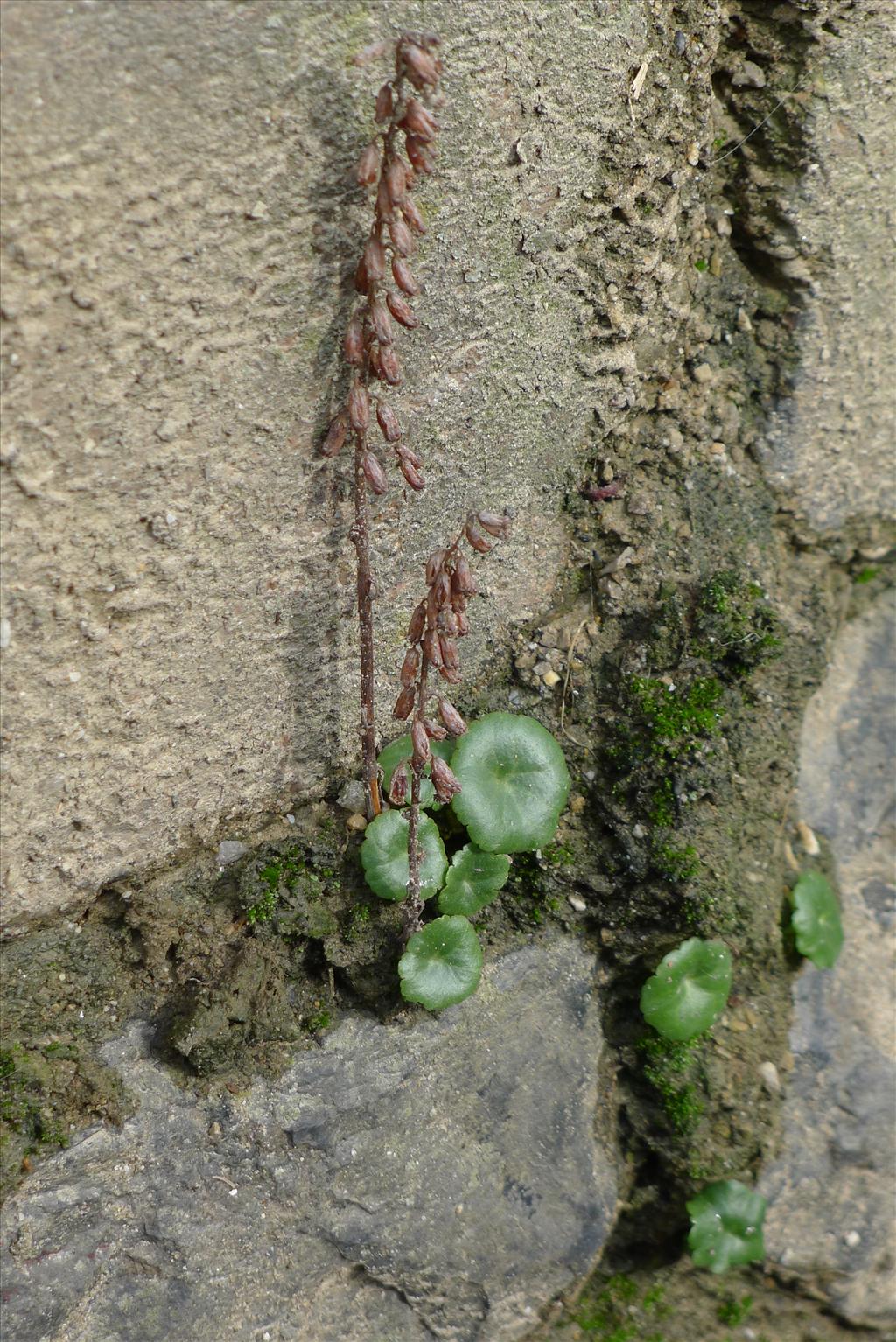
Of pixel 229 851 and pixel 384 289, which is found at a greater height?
pixel 384 289

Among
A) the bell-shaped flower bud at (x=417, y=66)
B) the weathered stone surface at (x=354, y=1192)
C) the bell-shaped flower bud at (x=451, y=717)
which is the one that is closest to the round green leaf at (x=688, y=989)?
the weathered stone surface at (x=354, y=1192)

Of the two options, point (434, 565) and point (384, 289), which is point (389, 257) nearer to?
point (384, 289)

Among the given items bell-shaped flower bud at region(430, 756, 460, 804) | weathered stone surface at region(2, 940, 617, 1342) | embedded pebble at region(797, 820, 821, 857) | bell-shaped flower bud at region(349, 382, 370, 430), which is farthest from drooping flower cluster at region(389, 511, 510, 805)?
embedded pebble at region(797, 820, 821, 857)

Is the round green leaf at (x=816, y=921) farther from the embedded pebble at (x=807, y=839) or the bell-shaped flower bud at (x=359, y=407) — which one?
the bell-shaped flower bud at (x=359, y=407)

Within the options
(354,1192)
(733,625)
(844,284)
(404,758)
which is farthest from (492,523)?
(354,1192)

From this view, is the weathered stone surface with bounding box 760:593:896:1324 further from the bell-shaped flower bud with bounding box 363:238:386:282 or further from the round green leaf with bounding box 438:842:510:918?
the bell-shaped flower bud with bounding box 363:238:386:282
